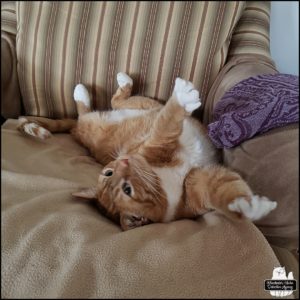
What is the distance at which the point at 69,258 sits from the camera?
0.62m

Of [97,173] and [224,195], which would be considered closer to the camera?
→ [224,195]

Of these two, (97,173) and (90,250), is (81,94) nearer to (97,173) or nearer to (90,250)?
(97,173)

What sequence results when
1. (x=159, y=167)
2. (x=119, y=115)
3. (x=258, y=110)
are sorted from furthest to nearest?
(x=119, y=115)
(x=159, y=167)
(x=258, y=110)

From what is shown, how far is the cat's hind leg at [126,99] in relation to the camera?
0.85 m

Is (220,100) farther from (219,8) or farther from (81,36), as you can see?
(81,36)

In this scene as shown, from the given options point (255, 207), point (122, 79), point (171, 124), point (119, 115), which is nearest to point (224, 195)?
point (255, 207)

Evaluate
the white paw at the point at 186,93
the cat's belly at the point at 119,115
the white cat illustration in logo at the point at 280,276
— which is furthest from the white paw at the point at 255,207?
the cat's belly at the point at 119,115

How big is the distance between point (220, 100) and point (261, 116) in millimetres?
166

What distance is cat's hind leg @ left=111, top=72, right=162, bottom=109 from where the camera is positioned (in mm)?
850

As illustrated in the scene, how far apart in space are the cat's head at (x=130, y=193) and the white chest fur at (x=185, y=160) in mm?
21

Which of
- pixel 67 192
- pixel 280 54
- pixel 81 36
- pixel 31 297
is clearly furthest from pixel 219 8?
pixel 31 297

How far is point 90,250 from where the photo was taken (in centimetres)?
64

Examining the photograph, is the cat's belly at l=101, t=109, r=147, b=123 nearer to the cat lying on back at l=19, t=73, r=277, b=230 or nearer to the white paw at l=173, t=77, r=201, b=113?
the cat lying on back at l=19, t=73, r=277, b=230

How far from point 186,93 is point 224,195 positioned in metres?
0.24
